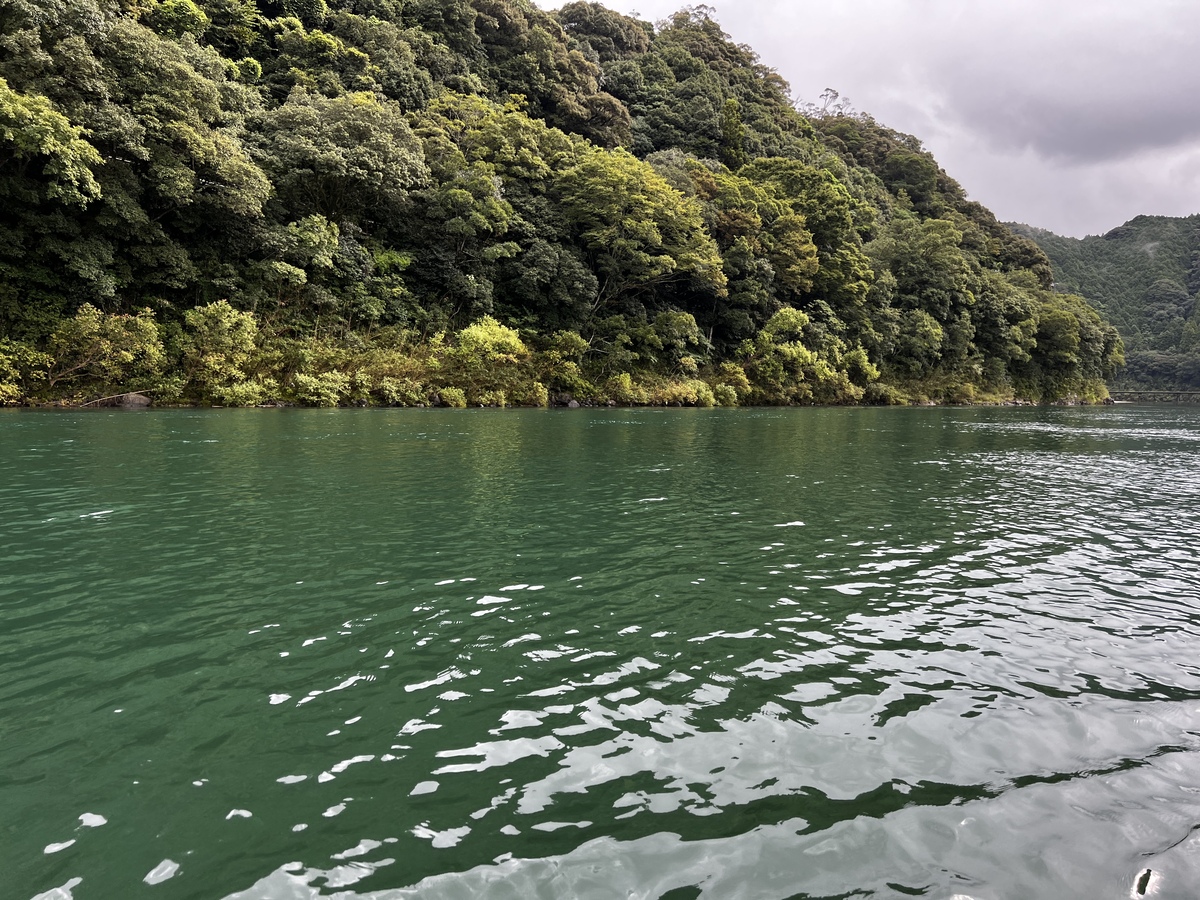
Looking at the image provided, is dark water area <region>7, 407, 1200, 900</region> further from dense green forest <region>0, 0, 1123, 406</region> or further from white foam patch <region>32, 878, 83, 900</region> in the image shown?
dense green forest <region>0, 0, 1123, 406</region>

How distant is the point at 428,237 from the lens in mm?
36625

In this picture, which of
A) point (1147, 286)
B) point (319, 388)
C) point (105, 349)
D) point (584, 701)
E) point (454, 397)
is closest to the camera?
point (584, 701)

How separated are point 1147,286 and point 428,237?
445 feet

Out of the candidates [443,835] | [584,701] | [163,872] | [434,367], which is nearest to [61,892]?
[163,872]

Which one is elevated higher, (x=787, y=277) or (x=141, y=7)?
(x=141, y=7)

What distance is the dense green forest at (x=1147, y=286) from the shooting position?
4040 inches

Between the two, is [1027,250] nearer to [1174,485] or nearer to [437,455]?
[1174,485]

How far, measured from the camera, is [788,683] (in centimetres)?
435

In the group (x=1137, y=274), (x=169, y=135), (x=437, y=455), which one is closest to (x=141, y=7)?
(x=169, y=135)

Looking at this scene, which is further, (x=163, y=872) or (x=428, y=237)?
(x=428, y=237)

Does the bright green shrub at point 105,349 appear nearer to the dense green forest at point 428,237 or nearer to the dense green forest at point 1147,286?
the dense green forest at point 428,237

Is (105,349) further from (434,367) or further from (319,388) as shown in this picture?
(434,367)

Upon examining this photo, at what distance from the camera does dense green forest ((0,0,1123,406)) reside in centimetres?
2452

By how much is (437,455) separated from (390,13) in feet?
158
